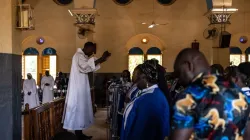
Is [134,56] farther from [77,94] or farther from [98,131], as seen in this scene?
[77,94]

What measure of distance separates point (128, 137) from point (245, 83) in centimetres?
138

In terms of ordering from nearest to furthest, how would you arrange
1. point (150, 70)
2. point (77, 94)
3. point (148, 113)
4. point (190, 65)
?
point (190, 65), point (148, 113), point (150, 70), point (77, 94)

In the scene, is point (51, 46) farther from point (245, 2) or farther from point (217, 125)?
point (217, 125)

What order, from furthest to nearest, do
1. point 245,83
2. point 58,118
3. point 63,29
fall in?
1. point 63,29
2. point 58,118
3. point 245,83

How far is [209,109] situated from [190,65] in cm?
31

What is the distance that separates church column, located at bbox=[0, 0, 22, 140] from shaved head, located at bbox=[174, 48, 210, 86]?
9.41 feet

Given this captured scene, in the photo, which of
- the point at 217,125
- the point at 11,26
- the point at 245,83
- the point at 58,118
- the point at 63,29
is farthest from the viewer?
the point at 63,29

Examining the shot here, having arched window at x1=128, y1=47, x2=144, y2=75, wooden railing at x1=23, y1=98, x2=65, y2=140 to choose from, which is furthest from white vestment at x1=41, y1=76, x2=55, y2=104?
wooden railing at x1=23, y1=98, x2=65, y2=140

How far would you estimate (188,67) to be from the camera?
2.16 meters

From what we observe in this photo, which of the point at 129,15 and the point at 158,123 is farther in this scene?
the point at 129,15

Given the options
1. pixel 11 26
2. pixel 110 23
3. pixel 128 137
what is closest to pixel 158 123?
pixel 128 137

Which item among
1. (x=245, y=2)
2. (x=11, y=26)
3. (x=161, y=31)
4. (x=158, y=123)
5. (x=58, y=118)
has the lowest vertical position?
(x=58, y=118)

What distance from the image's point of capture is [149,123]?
121 inches

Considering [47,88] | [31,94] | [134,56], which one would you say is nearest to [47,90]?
[47,88]
